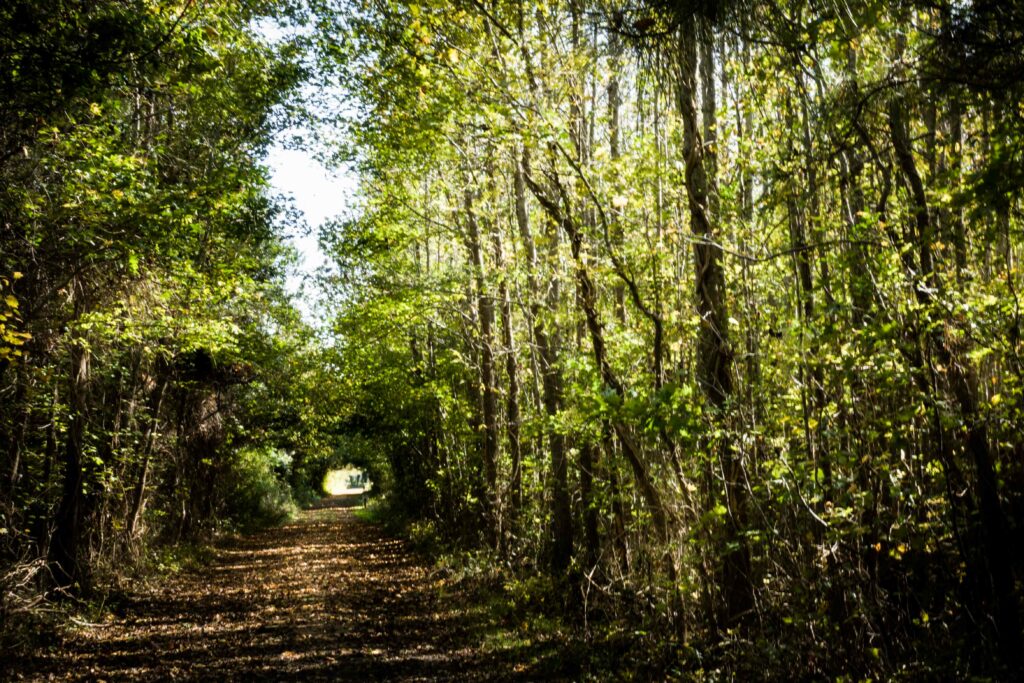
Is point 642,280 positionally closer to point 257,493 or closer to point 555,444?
point 555,444

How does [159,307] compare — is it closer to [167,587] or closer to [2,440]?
[2,440]

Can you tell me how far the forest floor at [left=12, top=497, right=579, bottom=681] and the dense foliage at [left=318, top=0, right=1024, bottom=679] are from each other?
155cm

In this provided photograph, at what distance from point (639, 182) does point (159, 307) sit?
7952 mm

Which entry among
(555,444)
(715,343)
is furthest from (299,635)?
(715,343)

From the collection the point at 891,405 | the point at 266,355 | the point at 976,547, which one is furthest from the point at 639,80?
the point at 266,355

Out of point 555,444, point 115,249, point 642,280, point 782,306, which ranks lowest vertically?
point 555,444

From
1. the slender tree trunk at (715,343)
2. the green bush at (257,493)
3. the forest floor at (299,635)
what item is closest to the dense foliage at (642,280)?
the slender tree trunk at (715,343)

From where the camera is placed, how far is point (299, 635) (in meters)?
8.93

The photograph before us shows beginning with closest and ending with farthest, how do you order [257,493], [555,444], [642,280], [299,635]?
[642,280], [299,635], [555,444], [257,493]

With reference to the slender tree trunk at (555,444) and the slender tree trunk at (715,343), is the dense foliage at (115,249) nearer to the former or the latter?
the slender tree trunk at (555,444)

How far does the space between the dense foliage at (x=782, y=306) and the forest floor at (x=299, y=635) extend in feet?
5.10

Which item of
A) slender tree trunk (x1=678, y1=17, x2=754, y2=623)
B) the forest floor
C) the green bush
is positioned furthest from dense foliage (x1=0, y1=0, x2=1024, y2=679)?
the green bush

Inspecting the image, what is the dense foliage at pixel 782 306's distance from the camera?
146 inches

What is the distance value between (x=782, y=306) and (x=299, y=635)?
7.37 meters
